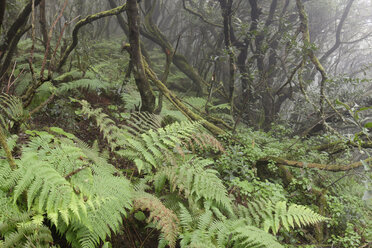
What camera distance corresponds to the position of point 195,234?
6.18ft

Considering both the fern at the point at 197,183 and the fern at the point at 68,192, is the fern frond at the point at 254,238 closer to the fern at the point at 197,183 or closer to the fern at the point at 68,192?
the fern at the point at 197,183

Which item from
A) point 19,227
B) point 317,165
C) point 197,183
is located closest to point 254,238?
point 197,183

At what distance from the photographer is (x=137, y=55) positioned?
310cm

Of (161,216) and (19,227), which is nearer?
(19,227)

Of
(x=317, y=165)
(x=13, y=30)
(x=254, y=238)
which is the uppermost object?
(x=13, y=30)

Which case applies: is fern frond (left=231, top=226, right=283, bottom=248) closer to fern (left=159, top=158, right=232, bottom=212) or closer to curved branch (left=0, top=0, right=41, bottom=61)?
fern (left=159, top=158, right=232, bottom=212)

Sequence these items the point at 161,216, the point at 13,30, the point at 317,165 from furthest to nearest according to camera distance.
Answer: the point at 317,165
the point at 13,30
the point at 161,216

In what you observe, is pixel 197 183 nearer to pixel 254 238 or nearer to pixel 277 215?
pixel 254 238

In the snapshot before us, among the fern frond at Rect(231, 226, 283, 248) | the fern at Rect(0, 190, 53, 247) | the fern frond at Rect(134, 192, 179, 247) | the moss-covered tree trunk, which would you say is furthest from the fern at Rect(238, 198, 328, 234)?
the moss-covered tree trunk

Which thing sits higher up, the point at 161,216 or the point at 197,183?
the point at 197,183

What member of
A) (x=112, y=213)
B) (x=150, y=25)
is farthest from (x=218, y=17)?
(x=112, y=213)

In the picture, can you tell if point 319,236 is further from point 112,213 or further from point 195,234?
point 112,213

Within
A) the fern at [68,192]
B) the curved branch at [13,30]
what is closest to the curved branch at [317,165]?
the fern at [68,192]

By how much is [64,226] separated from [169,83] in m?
6.09
